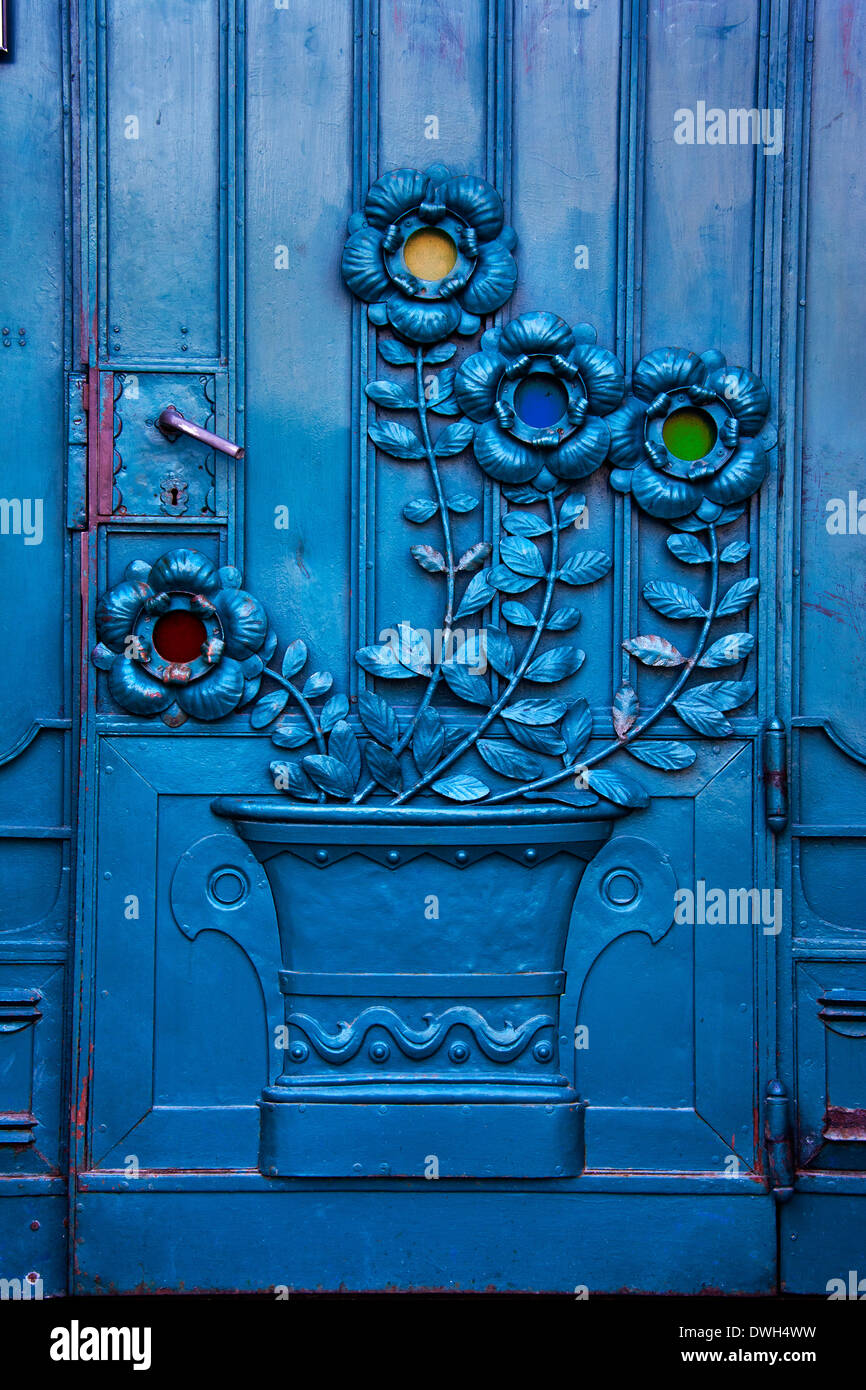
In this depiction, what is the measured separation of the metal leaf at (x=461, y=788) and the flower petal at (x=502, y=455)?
0.87 m

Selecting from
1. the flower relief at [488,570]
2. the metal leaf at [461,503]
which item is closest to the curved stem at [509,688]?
the flower relief at [488,570]

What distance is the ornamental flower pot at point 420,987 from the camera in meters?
2.91

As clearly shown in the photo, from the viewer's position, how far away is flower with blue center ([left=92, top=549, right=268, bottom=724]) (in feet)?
9.55

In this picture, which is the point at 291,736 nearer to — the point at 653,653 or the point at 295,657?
the point at 295,657

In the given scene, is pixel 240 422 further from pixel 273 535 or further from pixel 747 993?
pixel 747 993

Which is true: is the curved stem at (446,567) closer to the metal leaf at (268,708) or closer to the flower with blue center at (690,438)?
the metal leaf at (268,708)

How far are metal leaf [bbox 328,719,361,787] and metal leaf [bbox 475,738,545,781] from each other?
35 cm

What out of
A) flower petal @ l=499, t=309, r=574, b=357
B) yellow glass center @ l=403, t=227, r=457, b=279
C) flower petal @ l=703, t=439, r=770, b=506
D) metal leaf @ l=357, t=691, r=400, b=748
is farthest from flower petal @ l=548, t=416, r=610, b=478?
metal leaf @ l=357, t=691, r=400, b=748

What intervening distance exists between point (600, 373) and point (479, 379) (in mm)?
344

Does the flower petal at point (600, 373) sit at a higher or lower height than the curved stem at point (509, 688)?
higher

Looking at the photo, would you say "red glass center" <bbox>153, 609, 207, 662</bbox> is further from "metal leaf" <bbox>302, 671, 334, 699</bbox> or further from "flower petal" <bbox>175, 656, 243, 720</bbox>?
"metal leaf" <bbox>302, 671, 334, 699</bbox>

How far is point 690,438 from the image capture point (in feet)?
9.75

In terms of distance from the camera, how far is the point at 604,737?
9.74ft
